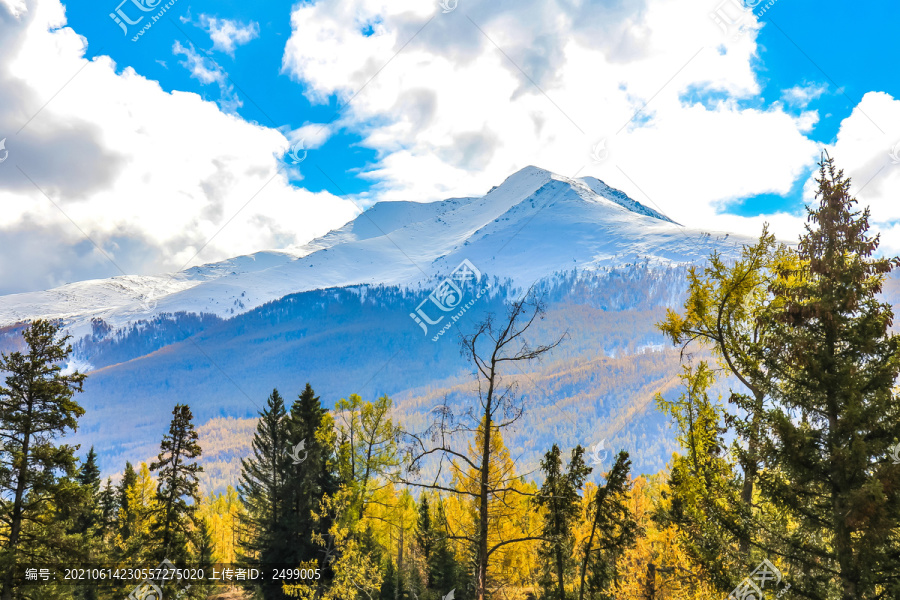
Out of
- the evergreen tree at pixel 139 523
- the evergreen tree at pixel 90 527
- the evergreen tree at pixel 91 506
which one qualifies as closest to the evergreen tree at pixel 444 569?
the evergreen tree at pixel 139 523

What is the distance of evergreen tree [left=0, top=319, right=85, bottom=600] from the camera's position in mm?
14445

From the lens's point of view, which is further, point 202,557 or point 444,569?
point 444,569

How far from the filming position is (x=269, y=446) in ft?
96.4

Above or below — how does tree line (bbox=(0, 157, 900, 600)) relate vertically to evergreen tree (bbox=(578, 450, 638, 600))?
above

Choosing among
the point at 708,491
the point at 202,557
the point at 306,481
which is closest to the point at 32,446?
the point at 306,481

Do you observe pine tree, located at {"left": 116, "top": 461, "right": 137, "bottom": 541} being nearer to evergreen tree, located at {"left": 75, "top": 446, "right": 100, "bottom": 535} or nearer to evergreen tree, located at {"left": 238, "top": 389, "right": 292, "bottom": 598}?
evergreen tree, located at {"left": 75, "top": 446, "right": 100, "bottom": 535}

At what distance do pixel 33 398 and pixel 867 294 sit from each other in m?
20.7

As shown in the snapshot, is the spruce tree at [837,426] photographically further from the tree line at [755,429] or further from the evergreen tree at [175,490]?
the evergreen tree at [175,490]

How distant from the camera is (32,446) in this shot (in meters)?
15.0

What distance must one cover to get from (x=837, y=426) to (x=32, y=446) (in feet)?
64.7

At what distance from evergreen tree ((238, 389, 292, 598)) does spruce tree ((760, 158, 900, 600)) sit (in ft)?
75.3

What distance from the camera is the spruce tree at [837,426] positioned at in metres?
8.98

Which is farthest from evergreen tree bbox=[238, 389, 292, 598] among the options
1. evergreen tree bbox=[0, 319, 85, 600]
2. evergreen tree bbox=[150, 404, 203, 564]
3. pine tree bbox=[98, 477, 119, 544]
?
evergreen tree bbox=[0, 319, 85, 600]

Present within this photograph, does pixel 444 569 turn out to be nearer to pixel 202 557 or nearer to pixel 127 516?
pixel 202 557
